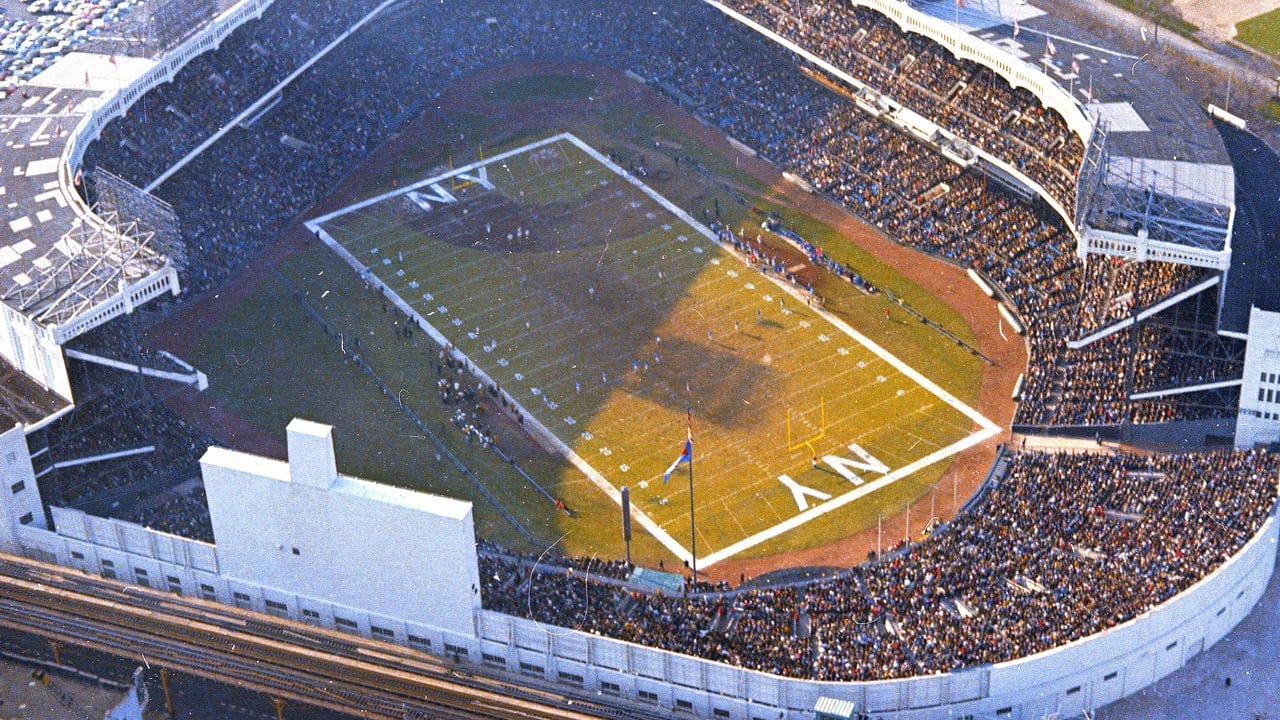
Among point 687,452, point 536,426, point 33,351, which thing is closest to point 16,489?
point 33,351

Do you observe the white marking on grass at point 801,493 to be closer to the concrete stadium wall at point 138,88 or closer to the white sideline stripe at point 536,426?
the white sideline stripe at point 536,426

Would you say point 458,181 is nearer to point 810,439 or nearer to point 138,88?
point 138,88

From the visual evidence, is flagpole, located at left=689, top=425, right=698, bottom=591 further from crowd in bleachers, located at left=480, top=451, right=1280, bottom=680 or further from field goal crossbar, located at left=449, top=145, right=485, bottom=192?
field goal crossbar, located at left=449, top=145, right=485, bottom=192

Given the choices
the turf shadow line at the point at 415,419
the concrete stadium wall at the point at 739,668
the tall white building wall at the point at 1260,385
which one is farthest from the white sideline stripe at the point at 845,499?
the tall white building wall at the point at 1260,385

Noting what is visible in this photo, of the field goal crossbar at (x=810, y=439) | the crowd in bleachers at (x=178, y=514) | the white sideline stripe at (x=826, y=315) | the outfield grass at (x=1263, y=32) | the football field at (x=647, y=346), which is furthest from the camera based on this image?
the outfield grass at (x=1263, y=32)

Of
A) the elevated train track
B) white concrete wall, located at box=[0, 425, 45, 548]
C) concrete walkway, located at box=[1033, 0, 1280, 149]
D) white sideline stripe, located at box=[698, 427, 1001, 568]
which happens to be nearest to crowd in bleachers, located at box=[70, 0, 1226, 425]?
white sideline stripe, located at box=[698, 427, 1001, 568]

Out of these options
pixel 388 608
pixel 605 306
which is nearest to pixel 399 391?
pixel 605 306
